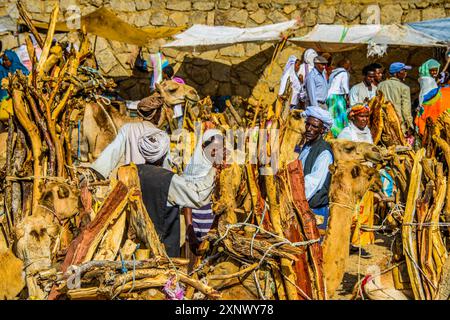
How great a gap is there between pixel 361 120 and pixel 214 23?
21.9 ft

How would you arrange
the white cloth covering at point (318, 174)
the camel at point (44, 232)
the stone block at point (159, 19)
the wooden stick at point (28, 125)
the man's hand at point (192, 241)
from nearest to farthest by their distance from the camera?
the camel at point (44, 232), the man's hand at point (192, 241), the white cloth covering at point (318, 174), the wooden stick at point (28, 125), the stone block at point (159, 19)

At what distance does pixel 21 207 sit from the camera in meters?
6.13

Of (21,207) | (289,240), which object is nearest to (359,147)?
(289,240)

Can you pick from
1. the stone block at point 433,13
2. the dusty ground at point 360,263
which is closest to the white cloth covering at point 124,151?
the dusty ground at point 360,263

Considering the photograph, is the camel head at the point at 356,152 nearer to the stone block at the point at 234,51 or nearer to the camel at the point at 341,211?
the camel at the point at 341,211

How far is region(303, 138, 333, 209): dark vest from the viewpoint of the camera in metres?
6.03

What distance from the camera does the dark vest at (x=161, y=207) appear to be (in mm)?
5270

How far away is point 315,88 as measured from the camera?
1109 centimetres

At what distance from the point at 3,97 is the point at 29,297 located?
794 cm

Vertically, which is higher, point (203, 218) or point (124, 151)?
point (124, 151)

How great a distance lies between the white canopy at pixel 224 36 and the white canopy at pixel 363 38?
393 mm

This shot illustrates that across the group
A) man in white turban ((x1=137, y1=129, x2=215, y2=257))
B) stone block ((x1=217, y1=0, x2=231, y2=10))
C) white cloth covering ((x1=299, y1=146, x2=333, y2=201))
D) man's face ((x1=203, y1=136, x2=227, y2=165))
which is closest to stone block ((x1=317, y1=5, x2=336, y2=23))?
stone block ((x1=217, y1=0, x2=231, y2=10))

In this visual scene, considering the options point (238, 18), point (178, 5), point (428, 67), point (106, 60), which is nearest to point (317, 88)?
point (428, 67)

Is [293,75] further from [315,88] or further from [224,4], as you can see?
[224,4]
